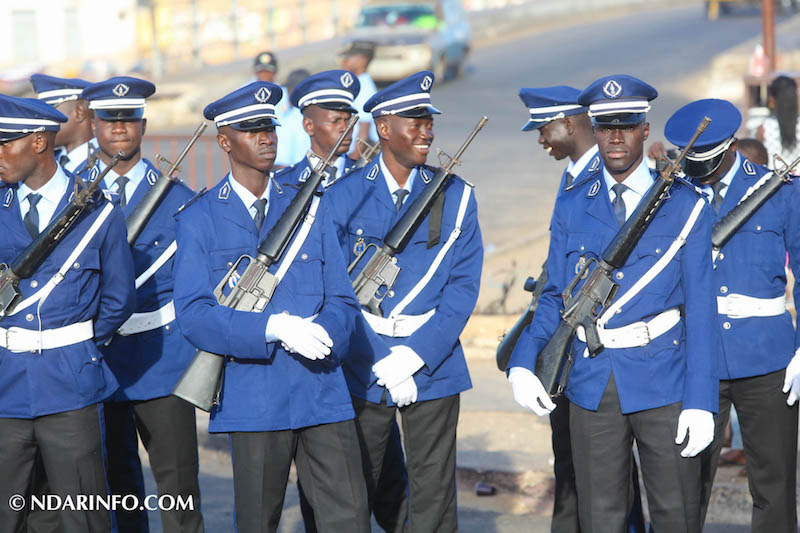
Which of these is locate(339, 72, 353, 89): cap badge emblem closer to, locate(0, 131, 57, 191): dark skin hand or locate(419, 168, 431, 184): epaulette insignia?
locate(419, 168, 431, 184): epaulette insignia

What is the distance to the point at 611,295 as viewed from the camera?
4699 mm

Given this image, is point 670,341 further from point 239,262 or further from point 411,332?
point 239,262

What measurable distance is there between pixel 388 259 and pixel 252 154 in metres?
0.85

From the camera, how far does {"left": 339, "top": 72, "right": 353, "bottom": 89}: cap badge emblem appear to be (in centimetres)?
700

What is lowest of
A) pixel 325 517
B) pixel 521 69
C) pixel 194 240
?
pixel 521 69

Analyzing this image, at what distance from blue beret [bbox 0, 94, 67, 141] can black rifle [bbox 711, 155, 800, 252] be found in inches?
115

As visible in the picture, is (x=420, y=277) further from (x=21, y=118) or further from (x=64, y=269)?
(x=21, y=118)

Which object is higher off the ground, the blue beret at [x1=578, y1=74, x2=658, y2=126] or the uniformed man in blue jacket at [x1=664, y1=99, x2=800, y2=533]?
the blue beret at [x1=578, y1=74, x2=658, y2=126]

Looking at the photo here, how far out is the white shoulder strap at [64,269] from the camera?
15.8 feet

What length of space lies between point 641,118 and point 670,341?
881mm

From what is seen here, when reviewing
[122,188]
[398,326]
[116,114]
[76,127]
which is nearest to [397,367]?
[398,326]

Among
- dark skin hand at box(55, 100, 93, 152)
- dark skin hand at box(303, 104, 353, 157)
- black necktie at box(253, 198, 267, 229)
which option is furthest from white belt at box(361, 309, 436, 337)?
dark skin hand at box(55, 100, 93, 152)

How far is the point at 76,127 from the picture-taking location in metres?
6.78

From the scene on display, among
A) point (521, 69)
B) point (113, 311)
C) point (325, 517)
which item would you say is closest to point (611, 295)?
point (325, 517)
